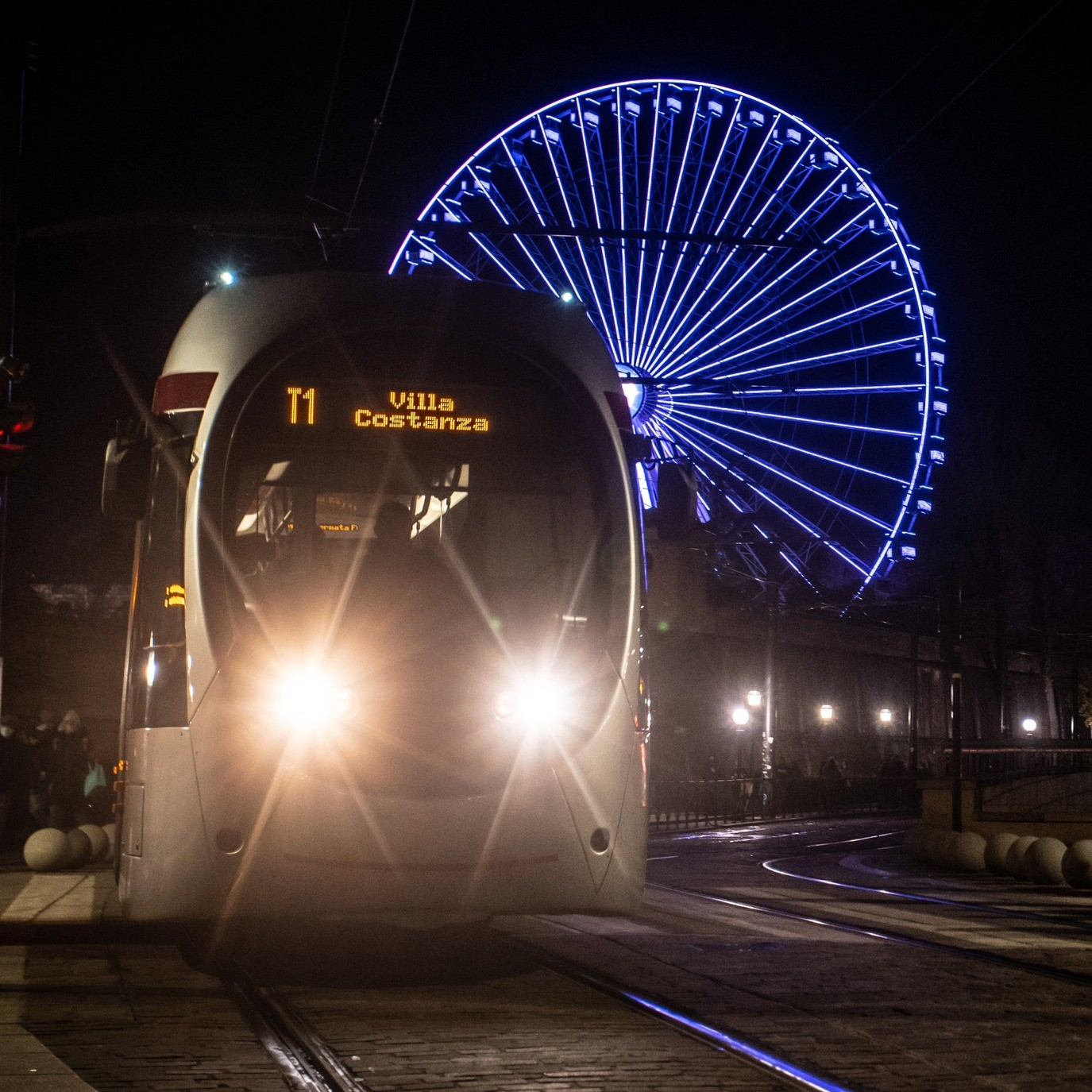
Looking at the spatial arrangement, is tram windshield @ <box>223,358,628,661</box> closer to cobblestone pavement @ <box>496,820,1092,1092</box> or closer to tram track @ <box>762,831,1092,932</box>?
cobblestone pavement @ <box>496,820,1092,1092</box>

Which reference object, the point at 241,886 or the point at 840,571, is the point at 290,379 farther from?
the point at 840,571

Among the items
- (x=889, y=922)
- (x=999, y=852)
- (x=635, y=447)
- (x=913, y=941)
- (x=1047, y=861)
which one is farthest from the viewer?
(x=999, y=852)

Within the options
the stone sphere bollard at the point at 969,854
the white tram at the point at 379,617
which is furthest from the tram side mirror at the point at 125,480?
the stone sphere bollard at the point at 969,854

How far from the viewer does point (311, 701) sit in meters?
7.74

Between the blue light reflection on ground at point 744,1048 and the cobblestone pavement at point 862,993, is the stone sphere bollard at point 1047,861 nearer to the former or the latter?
the cobblestone pavement at point 862,993

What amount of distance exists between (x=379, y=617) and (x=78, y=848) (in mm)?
8299

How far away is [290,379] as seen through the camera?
8.18 meters

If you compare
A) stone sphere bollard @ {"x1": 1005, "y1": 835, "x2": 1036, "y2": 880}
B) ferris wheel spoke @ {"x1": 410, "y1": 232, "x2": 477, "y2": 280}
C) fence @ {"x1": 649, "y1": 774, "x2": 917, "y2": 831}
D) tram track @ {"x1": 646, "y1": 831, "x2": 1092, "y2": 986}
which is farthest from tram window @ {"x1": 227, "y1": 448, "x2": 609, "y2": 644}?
fence @ {"x1": 649, "y1": 774, "x2": 917, "y2": 831}

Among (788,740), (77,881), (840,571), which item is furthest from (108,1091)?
(840,571)

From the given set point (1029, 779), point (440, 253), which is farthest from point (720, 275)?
point (1029, 779)

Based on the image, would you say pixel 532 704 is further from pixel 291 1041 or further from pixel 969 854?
pixel 969 854

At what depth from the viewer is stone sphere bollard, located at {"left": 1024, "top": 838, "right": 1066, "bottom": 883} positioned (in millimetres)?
17562

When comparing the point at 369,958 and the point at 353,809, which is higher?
the point at 353,809

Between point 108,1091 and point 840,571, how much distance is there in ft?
188
